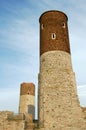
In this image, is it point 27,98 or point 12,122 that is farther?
point 27,98

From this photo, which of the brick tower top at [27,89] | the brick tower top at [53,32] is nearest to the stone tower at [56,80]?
the brick tower top at [53,32]

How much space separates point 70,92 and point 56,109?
67.5 inches

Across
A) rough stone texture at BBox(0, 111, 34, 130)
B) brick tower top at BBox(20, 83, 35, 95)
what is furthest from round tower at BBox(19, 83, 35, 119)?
rough stone texture at BBox(0, 111, 34, 130)

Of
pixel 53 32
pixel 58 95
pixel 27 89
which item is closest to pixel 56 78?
pixel 58 95

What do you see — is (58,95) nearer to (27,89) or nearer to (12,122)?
(12,122)

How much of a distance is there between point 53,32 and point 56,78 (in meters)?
4.19

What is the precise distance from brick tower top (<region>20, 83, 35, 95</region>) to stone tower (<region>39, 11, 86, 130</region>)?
12092 millimetres

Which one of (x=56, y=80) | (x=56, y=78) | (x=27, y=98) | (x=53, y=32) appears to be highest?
(x=53, y=32)

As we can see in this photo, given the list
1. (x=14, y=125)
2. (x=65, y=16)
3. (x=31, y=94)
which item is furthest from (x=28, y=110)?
(x=65, y=16)

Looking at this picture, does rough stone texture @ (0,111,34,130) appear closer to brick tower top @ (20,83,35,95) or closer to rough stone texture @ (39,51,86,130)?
rough stone texture @ (39,51,86,130)

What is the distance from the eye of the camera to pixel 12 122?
51.6 ft

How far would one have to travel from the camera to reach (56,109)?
15.1 meters

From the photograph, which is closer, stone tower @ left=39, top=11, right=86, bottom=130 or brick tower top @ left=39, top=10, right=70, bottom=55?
stone tower @ left=39, top=11, right=86, bottom=130

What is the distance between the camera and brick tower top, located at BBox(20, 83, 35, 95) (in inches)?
1123
